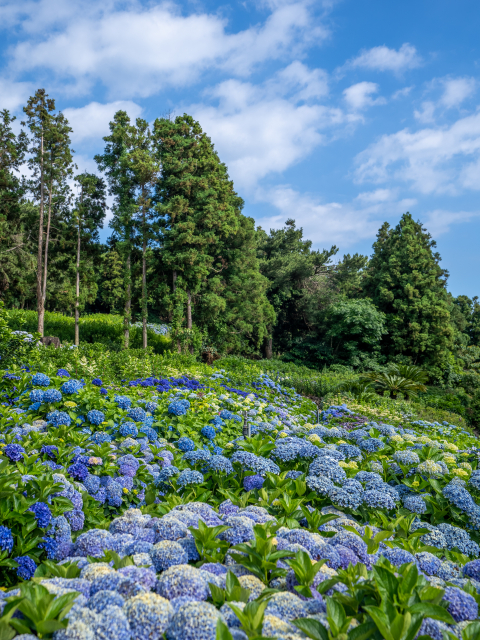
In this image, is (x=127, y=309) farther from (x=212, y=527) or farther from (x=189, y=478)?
(x=212, y=527)

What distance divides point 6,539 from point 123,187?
1531 cm

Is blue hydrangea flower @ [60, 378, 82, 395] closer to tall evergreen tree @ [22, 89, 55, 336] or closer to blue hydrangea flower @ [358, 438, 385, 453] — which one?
blue hydrangea flower @ [358, 438, 385, 453]

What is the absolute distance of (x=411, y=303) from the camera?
61.7ft

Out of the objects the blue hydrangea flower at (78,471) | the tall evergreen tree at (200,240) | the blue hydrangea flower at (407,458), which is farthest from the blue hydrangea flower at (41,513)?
the tall evergreen tree at (200,240)

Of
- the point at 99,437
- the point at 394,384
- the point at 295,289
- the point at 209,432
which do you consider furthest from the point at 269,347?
the point at 99,437

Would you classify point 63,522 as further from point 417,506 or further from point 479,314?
point 479,314

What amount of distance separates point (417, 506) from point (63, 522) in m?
1.85

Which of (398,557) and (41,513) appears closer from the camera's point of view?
(398,557)

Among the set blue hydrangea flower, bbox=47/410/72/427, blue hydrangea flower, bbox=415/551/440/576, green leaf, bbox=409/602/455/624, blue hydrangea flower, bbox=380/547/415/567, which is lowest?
blue hydrangea flower, bbox=415/551/440/576

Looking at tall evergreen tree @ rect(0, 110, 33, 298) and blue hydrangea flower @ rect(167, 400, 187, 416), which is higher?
tall evergreen tree @ rect(0, 110, 33, 298)

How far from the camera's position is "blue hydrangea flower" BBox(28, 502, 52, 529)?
1.75 metres

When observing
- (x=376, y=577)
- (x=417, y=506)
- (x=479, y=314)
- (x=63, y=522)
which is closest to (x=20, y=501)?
(x=63, y=522)

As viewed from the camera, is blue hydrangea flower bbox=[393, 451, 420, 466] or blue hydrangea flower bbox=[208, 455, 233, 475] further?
blue hydrangea flower bbox=[393, 451, 420, 466]

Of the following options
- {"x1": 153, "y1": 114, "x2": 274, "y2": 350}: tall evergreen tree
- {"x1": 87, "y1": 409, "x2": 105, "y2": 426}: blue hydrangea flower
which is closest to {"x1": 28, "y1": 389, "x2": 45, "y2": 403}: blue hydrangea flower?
{"x1": 87, "y1": 409, "x2": 105, "y2": 426}: blue hydrangea flower
